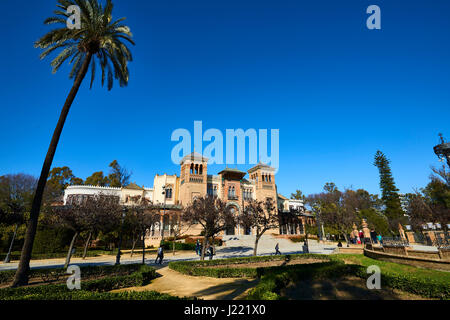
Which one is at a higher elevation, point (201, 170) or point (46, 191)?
point (201, 170)

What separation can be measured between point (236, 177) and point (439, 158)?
32909 mm

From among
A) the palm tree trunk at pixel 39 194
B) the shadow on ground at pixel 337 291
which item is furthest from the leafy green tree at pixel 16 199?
the shadow on ground at pixel 337 291

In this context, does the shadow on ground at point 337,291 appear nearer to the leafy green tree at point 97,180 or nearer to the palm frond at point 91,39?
the palm frond at point 91,39

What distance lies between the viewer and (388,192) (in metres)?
56.8

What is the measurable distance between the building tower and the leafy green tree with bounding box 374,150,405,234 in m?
39.5

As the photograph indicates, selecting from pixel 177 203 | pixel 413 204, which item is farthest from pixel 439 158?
pixel 177 203

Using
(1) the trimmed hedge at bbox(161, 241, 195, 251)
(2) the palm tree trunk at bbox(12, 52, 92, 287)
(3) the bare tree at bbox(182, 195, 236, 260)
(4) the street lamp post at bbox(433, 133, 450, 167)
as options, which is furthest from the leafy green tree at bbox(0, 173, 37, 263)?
(4) the street lamp post at bbox(433, 133, 450, 167)

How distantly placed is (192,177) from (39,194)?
110ft

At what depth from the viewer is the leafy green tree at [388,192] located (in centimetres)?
5041

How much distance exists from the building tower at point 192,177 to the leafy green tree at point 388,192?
3949 cm

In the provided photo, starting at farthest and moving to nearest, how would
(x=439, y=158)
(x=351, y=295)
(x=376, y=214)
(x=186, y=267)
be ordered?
(x=376, y=214) < (x=439, y=158) < (x=186, y=267) < (x=351, y=295)

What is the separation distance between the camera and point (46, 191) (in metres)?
36.4

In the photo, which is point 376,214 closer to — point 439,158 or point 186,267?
point 439,158
